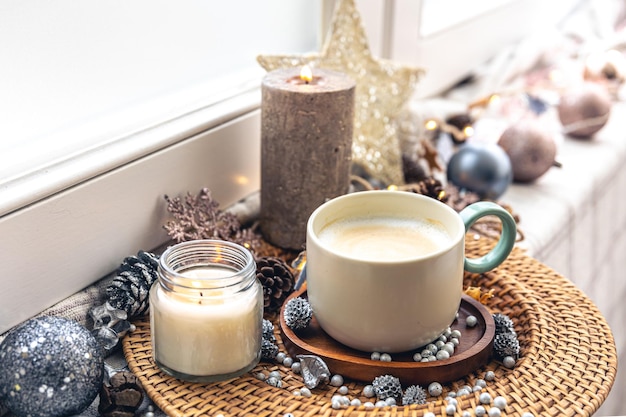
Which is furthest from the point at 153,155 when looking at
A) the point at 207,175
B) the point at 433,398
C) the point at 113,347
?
the point at 433,398

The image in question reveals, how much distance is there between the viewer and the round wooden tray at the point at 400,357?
628 millimetres

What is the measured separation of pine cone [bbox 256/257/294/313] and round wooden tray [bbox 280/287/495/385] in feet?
0.14

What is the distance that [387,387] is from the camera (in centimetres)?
62

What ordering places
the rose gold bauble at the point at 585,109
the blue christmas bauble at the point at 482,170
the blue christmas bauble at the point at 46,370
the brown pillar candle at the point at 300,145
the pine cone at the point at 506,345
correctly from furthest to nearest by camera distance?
the rose gold bauble at the point at 585,109, the blue christmas bauble at the point at 482,170, the brown pillar candle at the point at 300,145, the pine cone at the point at 506,345, the blue christmas bauble at the point at 46,370

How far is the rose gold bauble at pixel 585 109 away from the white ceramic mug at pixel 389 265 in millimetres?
659

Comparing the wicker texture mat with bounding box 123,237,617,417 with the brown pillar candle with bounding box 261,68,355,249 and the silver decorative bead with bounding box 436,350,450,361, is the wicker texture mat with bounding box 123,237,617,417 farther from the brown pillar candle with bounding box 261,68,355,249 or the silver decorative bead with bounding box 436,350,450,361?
the brown pillar candle with bounding box 261,68,355,249

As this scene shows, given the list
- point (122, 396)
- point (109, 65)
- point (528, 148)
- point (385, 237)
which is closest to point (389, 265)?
point (385, 237)

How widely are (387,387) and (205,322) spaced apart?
15cm

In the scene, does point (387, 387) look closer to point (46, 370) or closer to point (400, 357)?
point (400, 357)

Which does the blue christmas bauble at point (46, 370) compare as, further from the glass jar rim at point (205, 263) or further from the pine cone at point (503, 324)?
the pine cone at point (503, 324)

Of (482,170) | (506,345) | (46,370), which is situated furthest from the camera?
(482,170)

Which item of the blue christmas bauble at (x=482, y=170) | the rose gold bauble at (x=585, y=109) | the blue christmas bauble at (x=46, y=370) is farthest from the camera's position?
the rose gold bauble at (x=585, y=109)

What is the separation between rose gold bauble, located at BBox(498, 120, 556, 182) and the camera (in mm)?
1101

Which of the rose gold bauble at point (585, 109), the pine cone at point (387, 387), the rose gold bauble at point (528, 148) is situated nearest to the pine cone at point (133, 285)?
the pine cone at point (387, 387)
